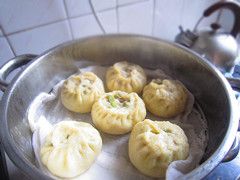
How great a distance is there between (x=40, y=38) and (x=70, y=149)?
38 cm

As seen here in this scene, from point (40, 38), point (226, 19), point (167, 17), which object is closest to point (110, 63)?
point (40, 38)

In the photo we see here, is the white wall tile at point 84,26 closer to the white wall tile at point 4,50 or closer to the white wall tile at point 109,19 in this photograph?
the white wall tile at point 109,19

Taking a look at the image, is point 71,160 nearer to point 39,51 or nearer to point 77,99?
point 77,99

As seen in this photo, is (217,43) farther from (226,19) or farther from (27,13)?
(27,13)

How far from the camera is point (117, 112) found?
664 millimetres

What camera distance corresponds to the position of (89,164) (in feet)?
1.94

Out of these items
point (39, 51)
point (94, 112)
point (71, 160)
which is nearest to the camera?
point (71, 160)

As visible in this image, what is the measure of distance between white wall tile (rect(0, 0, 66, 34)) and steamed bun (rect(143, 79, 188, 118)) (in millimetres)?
350

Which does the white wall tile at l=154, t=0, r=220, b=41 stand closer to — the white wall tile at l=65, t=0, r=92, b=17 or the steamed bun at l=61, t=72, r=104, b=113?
the white wall tile at l=65, t=0, r=92, b=17

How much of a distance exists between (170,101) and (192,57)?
0.14 metres

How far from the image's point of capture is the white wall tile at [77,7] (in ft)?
2.57

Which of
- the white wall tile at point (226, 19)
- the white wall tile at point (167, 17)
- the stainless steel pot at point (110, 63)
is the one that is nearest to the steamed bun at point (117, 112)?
the stainless steel pot at point (110, 63)

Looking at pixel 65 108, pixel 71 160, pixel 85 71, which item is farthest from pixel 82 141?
Answer: pixel 85 71

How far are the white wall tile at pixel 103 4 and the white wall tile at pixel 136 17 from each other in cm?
4
